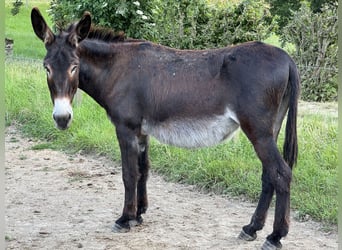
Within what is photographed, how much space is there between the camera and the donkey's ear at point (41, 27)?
3895 millimetres

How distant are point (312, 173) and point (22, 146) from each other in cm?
401

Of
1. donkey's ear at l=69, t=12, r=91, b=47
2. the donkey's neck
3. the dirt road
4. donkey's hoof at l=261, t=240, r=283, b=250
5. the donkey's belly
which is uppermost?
donkey's ear at l=69, t=12, r=91, b=47

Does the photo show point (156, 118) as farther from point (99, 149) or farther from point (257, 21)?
point (257, 21)

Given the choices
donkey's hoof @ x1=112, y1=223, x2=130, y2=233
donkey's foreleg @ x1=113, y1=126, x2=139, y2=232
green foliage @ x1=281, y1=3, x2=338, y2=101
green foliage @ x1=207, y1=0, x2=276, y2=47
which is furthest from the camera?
green foliage @ x1=281, y1=3, x2=338, y2=101

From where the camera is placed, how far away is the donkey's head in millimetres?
3752

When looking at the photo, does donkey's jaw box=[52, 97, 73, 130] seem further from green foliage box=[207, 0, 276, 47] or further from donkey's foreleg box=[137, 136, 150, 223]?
green foliage box=[207, 0, 276, 47]

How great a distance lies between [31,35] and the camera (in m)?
23.0

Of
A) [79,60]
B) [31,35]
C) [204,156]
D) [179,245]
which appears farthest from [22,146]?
[31,35]

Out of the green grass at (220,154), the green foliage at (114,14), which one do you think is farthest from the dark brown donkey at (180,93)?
the green foliage at (114,14)

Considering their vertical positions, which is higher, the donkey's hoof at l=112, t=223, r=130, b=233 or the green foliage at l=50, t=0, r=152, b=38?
the green foliage at l=50, t=0, r=152, b=38

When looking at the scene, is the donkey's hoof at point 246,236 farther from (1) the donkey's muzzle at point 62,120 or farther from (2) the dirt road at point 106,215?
(1) the donkey's muzzle at point 62,120

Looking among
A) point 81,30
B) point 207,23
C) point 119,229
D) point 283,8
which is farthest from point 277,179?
point 283,8

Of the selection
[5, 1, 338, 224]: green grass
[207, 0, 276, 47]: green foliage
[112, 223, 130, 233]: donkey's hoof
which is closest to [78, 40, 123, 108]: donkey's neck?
[112, 223, 130, 233]: donkey's hoof

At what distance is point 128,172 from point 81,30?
119cm
